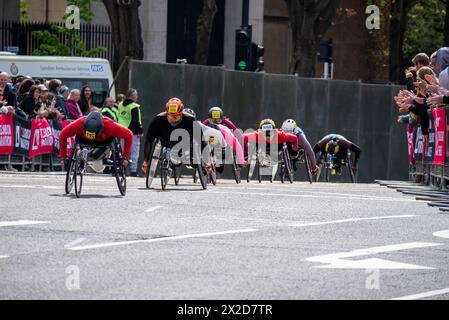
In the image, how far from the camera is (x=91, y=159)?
20953mm

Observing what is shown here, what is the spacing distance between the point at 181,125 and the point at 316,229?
23.5ft

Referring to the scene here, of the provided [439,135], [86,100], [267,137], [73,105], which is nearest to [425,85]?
[439,135]

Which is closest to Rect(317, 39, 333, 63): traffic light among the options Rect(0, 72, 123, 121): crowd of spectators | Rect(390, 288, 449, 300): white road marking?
Rect(0, 72, 123, 121): crowd of spectators

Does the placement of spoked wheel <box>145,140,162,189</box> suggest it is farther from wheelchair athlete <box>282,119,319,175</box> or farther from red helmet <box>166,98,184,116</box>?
wheelchair athlete <box>282,119,319,175</box>

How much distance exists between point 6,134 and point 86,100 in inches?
126

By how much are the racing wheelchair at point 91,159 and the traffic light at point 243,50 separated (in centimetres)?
1474

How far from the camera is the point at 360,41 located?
64.8 m

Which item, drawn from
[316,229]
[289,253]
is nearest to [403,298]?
[289,253]

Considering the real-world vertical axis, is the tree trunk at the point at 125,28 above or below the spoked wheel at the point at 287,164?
above

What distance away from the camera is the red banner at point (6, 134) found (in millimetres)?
28359

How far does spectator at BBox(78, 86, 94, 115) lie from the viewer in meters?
31.1

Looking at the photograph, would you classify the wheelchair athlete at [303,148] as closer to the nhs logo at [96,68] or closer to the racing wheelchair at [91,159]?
the nhs logo at [96,68]

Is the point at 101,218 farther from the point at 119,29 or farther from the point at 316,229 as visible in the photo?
the point at 119,29

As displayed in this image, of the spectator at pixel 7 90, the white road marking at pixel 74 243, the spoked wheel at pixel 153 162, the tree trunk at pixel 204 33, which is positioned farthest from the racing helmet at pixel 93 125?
the tree trunk at pixel 204 33
